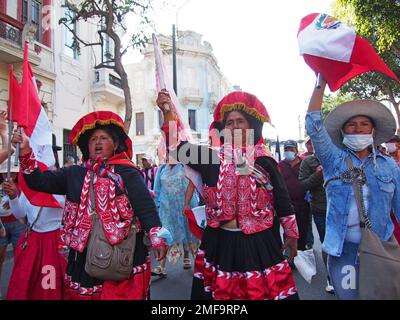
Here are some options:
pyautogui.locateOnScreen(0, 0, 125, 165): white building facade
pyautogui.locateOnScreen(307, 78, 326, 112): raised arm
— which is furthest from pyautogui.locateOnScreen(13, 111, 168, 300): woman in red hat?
pyautogui.locateOnScreen(0, 0, 125, 165): white building facade

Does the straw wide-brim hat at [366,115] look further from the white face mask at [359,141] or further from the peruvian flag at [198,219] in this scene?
the peruvian flag at [198,219]

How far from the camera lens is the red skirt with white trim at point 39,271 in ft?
10.6

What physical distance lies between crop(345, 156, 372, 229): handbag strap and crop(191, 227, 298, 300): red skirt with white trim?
636 millimetres

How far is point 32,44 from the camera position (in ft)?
41.3

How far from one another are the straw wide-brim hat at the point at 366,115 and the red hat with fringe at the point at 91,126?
170 centimetres

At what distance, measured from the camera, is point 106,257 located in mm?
2559

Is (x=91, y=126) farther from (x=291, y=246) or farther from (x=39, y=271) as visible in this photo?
(x=291, y=246)

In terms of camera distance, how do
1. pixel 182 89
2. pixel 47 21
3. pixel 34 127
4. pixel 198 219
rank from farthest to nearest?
pixel 182 89 < pixel 47 21 < pixel 34 127 < pixel 198 219

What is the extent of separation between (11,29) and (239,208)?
11961 mm

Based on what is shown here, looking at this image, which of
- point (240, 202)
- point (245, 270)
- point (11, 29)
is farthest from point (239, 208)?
point (11, 29)

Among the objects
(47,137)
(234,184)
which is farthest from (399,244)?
(47,137)

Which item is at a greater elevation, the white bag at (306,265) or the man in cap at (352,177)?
the man in cap at (352,177)

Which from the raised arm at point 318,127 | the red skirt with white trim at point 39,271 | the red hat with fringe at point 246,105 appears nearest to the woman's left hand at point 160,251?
the red skirt with white trim at point 39,271

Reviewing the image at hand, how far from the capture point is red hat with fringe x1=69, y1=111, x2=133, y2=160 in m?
3.02
